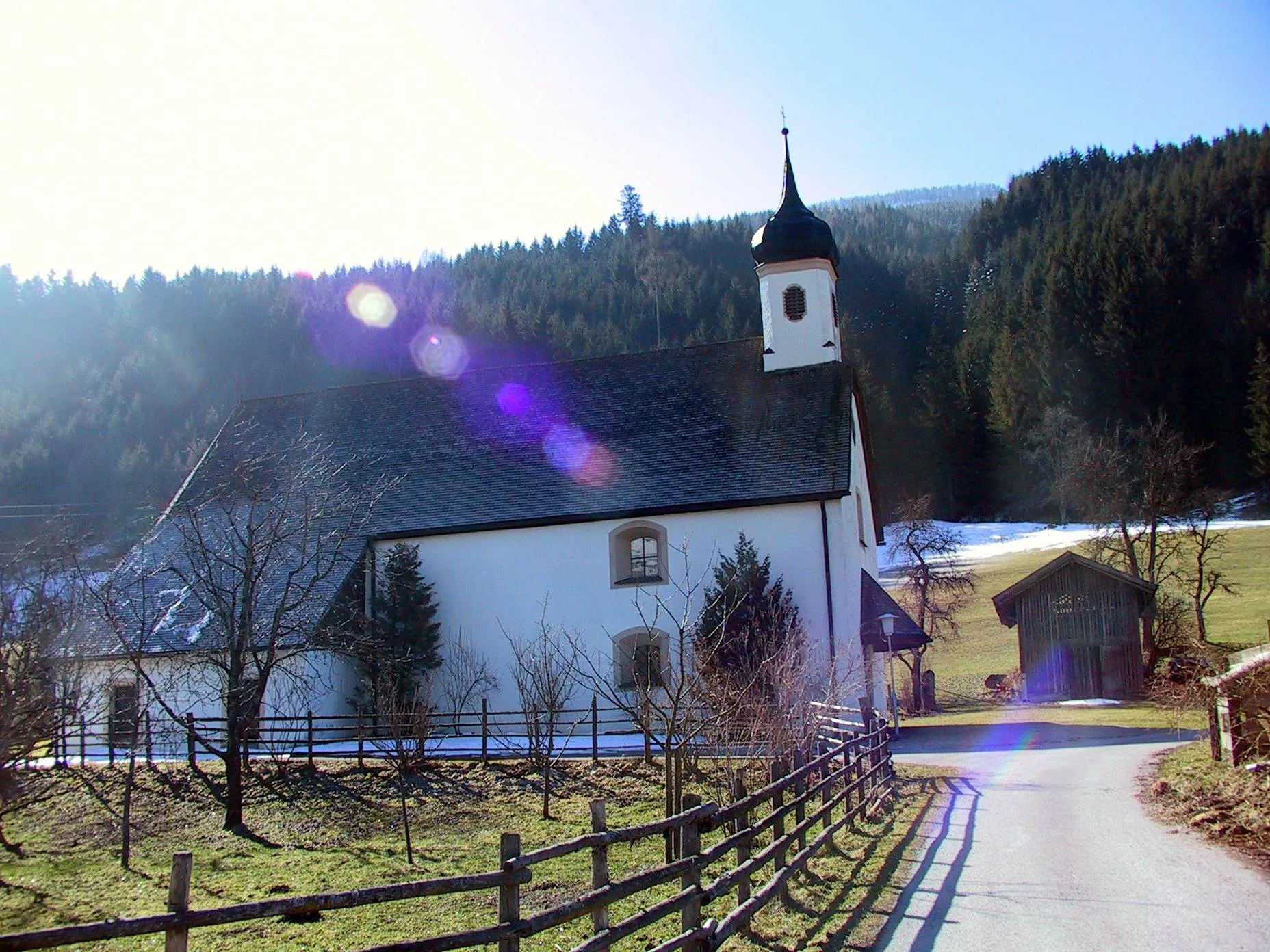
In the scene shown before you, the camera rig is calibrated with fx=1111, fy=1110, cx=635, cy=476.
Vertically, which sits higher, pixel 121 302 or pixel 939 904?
pixel 121 302

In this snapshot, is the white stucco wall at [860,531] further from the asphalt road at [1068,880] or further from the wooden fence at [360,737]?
the asphalt road at [1068,880]

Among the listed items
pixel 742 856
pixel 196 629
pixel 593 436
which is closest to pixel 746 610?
pixel 593 436

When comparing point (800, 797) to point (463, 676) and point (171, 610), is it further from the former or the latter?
point (171, 610)

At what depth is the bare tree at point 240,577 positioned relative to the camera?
54.9 feet

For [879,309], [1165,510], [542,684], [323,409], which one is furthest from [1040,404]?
[542,684]

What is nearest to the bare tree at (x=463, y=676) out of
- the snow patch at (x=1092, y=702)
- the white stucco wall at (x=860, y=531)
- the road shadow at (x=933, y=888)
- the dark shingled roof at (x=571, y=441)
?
the dark shingled roof at (x=571, y=441)

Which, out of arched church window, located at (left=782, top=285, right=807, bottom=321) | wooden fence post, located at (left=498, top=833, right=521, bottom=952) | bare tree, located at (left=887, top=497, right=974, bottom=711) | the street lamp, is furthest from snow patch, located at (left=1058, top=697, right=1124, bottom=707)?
wooden fence post, located at (left=498, top=833, right=521, bottom=952)

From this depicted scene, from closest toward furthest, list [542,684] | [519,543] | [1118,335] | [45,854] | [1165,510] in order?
[45,854] → [542,684] → [519,543] → [1165,510] → [1118,335]

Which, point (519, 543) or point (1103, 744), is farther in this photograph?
point (519, 543)

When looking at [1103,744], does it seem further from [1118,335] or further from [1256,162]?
[1256,162]

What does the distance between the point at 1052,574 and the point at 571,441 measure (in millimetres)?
16416

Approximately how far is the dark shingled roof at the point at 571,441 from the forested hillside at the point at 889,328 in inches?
1194

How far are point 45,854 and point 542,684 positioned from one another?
7.56 m

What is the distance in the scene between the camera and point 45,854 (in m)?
16.0
